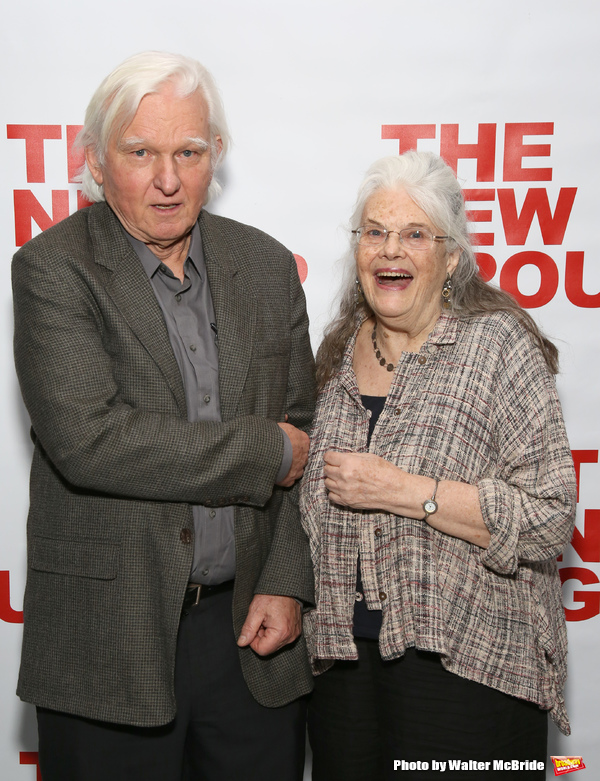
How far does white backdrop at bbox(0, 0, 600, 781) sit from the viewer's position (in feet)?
7.71

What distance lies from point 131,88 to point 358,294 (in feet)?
2.55

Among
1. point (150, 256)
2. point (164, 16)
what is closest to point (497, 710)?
point (150, 256)

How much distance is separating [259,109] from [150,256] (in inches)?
37.6

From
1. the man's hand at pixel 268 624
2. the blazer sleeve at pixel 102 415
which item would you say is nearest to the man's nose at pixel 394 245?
the blazer sleeve at pixel 102 415

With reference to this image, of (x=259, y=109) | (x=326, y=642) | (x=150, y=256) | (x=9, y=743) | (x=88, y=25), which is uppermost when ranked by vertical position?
(x=88, y=25)

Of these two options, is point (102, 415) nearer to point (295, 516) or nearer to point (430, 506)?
point (295, 516)

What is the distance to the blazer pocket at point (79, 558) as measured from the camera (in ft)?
5.01

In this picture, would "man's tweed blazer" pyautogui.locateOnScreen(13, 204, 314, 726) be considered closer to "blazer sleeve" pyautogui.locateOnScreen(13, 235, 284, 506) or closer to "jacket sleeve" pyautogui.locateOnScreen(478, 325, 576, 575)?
"blazer sleeve" pyautogui.locateOnScreen(13, 235, 284, 506)

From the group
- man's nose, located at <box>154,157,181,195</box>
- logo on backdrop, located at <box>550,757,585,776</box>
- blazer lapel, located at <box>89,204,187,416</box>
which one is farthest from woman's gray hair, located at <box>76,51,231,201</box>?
logo on backdrop, located at <box>550,757,585,776</box>

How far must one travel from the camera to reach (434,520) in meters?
1.64

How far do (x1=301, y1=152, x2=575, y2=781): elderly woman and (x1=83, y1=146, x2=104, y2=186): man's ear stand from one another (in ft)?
2.07

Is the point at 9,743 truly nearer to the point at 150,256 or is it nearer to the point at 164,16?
the point at 150,256

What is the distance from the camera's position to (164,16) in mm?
2344

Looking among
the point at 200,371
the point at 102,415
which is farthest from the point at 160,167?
the point at 102,415
